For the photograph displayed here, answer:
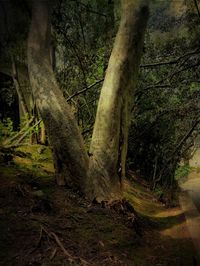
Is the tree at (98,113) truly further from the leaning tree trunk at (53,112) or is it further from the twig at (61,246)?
the twig at (61,246)

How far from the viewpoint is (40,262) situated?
4969 millimetres

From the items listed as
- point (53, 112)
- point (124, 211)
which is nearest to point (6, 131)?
point (53, 112)

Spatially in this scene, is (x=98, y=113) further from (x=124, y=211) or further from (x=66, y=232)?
→ (x=66, y=232)

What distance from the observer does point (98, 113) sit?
781 cm

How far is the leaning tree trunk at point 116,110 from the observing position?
7594 mm

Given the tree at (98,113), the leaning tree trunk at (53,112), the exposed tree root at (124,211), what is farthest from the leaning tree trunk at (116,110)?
the leaning tree trunk at (53,112)

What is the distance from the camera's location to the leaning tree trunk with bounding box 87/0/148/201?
7594 mm

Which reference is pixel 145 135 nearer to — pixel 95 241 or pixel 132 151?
pixel 132 151

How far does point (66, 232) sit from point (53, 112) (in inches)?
93.9

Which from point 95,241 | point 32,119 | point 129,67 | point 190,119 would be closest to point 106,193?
point 95,241

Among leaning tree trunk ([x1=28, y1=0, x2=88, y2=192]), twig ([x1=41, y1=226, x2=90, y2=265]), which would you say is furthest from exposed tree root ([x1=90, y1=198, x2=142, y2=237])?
twig ([x1=41, y1=226, x2=90, y2=265])

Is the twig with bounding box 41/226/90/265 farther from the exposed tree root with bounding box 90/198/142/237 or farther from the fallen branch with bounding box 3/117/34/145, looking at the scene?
the fallen branch with bounding box 3/117/34/145

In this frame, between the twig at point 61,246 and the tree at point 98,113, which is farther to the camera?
the tree at point 98,113

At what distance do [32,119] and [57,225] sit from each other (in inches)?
184
